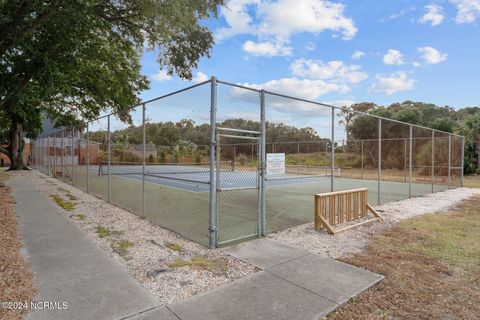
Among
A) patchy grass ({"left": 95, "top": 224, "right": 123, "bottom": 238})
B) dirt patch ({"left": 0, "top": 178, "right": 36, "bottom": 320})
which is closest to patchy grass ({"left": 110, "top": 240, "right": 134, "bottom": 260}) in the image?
patchy grass ({"left": 95, "top": 224, "right": 123, "bottom": 238})

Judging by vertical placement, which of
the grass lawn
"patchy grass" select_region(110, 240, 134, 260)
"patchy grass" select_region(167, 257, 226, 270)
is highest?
"patchy grass" select_region(110, 240, 134, 260)

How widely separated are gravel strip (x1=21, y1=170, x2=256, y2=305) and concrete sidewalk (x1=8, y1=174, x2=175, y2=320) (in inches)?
5.8

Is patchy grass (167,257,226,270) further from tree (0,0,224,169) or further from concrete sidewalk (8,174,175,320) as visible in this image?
tree (0,0,224,169)

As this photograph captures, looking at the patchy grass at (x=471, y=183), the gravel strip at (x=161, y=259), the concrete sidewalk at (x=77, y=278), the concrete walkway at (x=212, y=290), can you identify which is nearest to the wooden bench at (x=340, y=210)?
the concrete walkway at (x=212, y=290)

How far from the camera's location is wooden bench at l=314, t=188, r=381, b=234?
17.6 ft

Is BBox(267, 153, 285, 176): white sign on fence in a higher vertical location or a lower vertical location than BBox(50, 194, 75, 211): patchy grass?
higher

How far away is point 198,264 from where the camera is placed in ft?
12.1

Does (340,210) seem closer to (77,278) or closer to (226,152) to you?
(226,152)

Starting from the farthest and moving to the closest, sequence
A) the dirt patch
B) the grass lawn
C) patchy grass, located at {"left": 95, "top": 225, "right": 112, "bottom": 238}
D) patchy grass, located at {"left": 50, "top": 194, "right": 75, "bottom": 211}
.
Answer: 1. patchy grass, located at {"left": 50, "top": 194, "right": 75, "bottom": 211}
2. patchy grass, located at {"left": 95, "top": 225, "right": 112, "bottom": 238}
3. the grass lawn
4. the dirt patch

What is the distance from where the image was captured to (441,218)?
6613 mm

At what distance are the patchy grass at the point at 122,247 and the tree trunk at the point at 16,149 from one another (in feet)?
58.0

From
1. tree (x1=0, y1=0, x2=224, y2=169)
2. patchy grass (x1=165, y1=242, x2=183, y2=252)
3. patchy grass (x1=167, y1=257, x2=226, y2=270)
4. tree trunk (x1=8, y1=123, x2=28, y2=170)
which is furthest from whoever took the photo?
tree trunk (x1=8, y1=123, x2=28, y2=170)

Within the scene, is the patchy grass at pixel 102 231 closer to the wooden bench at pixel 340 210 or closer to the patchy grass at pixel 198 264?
the patchy grass at pixel 198 264

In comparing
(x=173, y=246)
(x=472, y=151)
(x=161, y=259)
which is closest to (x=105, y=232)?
(x=173, y=246)
